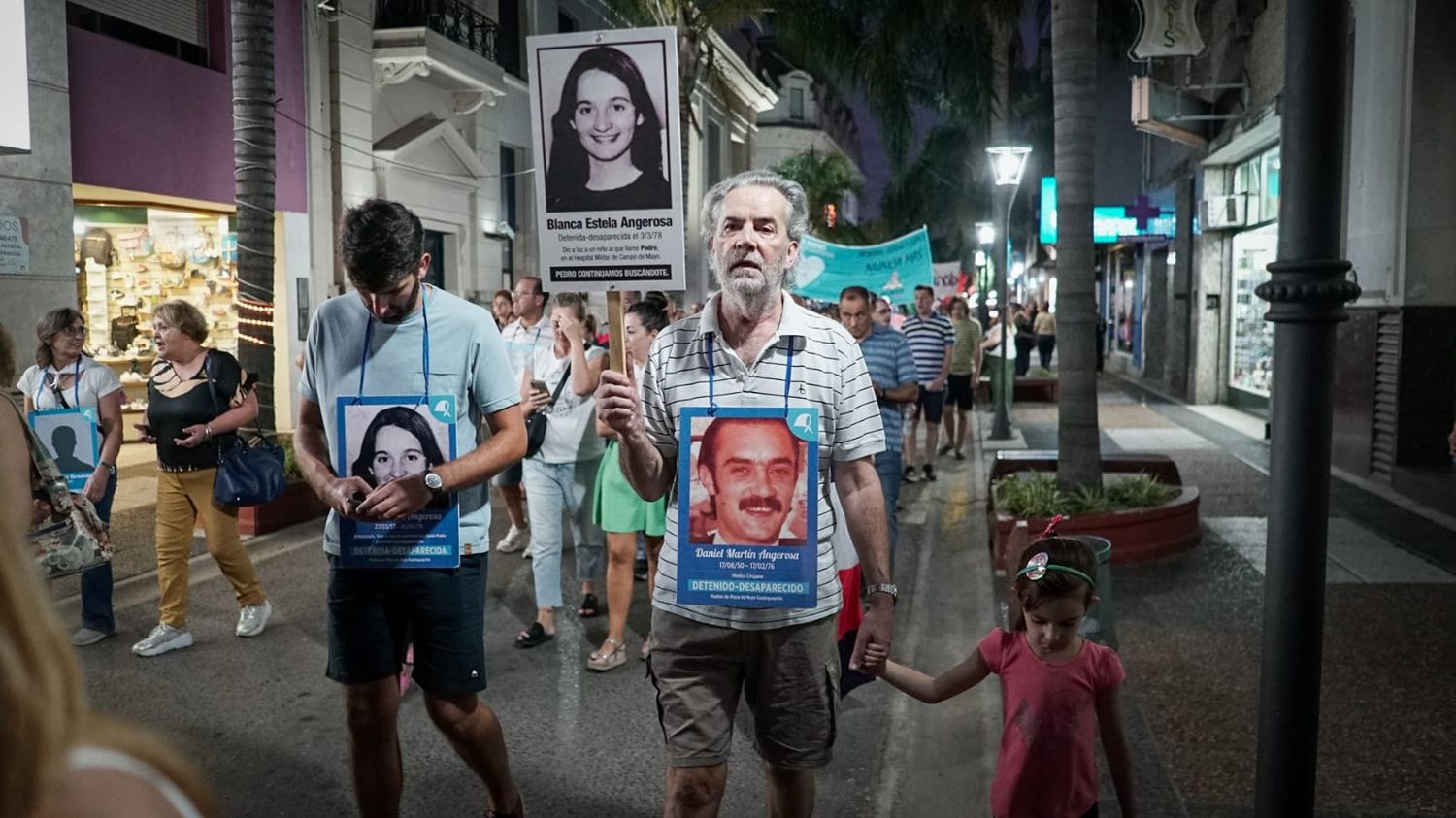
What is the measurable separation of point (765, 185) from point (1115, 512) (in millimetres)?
5546

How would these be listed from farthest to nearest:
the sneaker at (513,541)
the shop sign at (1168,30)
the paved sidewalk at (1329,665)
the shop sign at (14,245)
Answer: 1. the shop sign at (1168,30)
2. the shop sign at (14,245)
3. the sneaker at (513,541)
4. the paved sidewalk at (1329,665)

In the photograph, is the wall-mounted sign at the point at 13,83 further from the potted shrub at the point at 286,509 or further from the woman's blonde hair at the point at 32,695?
the woman's blonde hair at the point at 32,695

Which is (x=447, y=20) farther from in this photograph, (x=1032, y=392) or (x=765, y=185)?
(x=765, y=185)

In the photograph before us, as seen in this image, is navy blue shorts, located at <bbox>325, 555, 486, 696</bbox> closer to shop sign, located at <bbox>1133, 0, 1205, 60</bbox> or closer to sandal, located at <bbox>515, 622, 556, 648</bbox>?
sandal, located at <bbox>515, 622, 556, 648</bbox>

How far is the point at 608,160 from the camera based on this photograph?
3438 millimetres

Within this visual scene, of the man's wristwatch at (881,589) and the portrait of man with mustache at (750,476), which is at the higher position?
the portrait of man with mustache at (750,476)

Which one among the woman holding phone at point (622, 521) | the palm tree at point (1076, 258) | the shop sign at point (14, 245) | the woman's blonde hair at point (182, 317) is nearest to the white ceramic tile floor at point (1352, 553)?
the palm tree at point (1076, 258)

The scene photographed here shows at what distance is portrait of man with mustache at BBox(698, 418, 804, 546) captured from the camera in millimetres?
3246

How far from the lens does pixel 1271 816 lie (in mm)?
3283

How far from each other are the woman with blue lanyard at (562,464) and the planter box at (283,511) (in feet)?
9.95

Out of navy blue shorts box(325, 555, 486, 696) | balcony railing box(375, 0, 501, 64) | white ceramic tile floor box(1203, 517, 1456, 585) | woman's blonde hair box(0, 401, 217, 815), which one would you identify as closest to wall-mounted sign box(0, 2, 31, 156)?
navy blue shorts box(325, 555, 486, 696)

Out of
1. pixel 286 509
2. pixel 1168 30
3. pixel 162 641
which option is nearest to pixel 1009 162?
pixel 1168 30

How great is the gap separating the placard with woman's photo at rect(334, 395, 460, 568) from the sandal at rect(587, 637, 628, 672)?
8.34ft

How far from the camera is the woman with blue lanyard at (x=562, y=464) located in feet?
22.0
